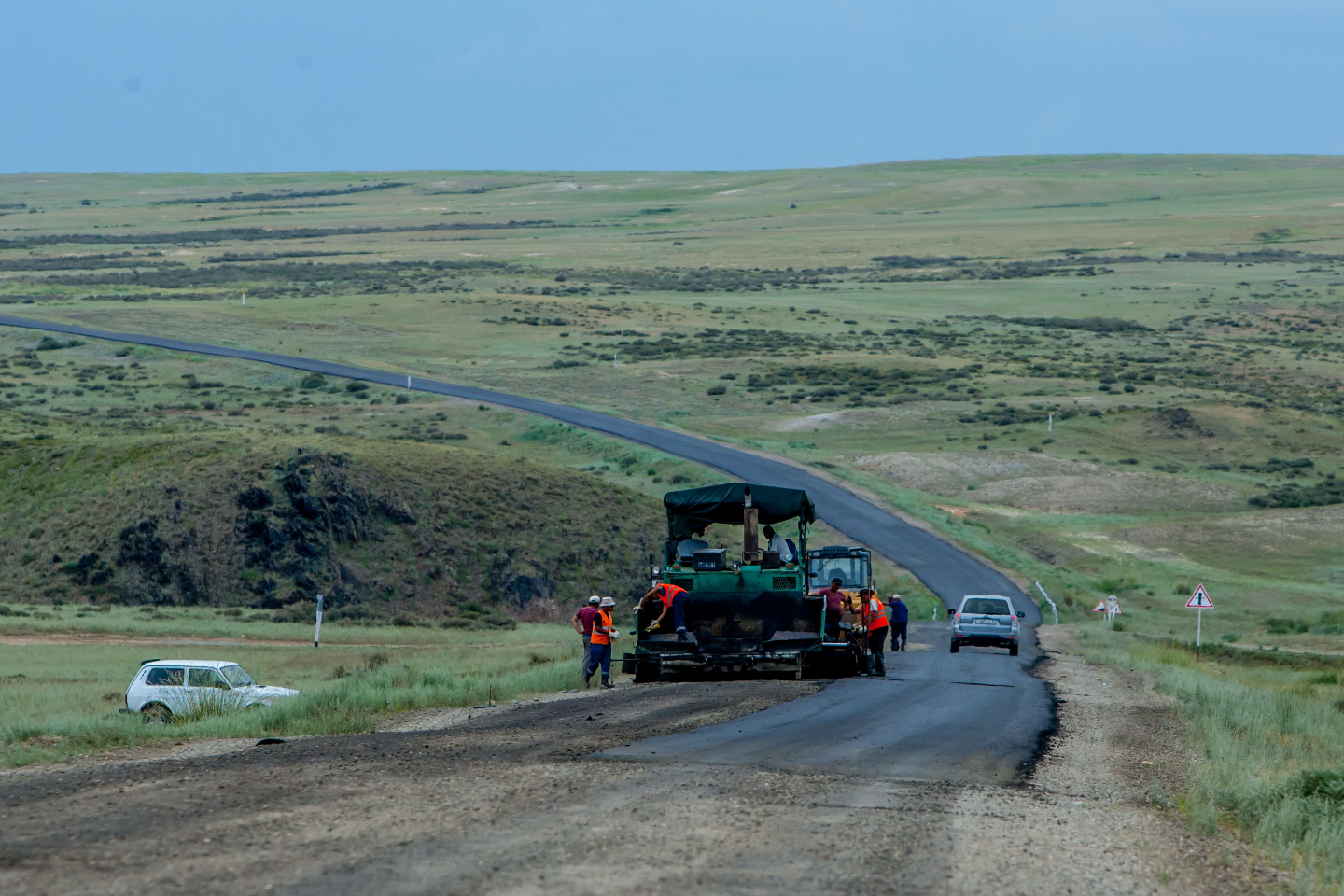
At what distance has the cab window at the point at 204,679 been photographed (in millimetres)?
19094

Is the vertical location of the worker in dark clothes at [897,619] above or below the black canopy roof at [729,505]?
below

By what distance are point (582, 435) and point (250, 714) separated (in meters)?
45.7

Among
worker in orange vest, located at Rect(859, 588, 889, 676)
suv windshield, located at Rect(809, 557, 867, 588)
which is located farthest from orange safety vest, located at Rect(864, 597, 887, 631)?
suv windshield, located at Rect(809, 557, 867, 588)

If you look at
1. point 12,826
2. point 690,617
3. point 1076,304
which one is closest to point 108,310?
point 1076,304

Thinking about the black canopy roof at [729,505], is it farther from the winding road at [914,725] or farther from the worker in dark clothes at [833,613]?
the winding road at [914,725]

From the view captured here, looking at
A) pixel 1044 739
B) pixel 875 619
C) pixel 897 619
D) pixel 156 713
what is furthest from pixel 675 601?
pixel 897 619

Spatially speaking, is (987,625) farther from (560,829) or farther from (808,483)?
(560,829)

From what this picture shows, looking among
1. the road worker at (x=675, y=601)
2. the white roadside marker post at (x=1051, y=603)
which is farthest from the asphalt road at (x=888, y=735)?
the white roadside marker post at (x=1051, y=603)

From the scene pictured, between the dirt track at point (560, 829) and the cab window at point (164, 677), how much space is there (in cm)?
721

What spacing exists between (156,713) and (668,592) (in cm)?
707

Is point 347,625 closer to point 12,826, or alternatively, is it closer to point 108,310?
point 12,826

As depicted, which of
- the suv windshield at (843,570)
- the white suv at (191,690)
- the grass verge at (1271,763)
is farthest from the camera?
the suv windshield at (843,570)

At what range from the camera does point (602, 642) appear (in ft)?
65.2

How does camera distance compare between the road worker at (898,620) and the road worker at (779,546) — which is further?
the road worker at (898,620)
